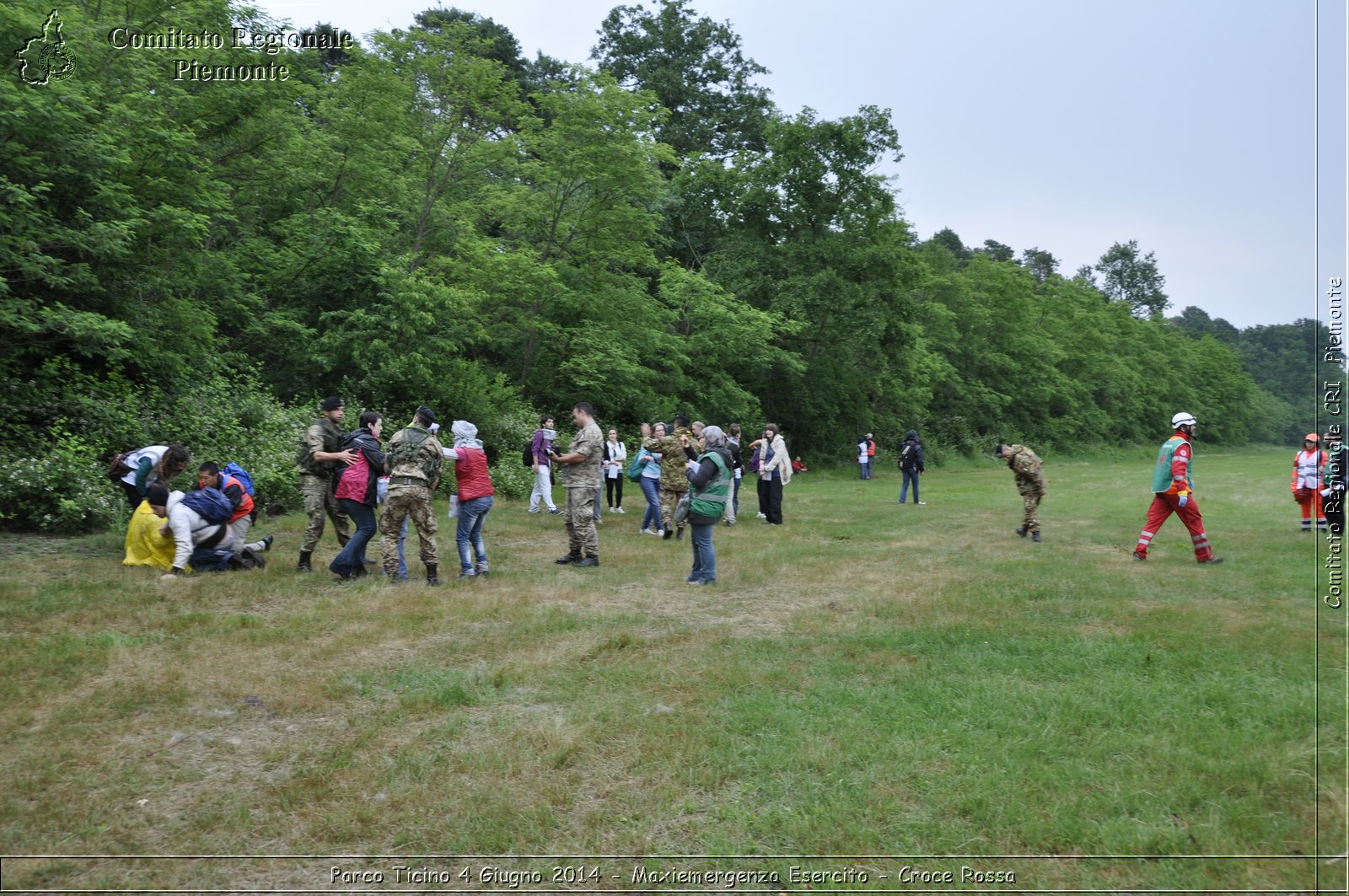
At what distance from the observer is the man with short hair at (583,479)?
410 inches

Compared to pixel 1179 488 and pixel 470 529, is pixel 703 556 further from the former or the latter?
pixel 1179 488

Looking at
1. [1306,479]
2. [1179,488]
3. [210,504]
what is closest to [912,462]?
[1306,479]

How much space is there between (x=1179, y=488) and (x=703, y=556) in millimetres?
6027

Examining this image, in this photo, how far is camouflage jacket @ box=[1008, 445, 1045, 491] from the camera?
13.4 meters

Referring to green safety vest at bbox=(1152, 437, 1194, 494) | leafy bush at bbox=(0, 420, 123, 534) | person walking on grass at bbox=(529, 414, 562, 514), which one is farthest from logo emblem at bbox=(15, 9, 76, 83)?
green safety vest at bbox=(1152, 437, 1194, 494)

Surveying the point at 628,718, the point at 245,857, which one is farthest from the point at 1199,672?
the point at 245,857

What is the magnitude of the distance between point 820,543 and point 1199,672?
289 inches

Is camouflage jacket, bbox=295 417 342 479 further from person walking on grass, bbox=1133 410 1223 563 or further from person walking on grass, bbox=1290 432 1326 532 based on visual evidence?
person walking on grass, bbox=1290 432 1326 532

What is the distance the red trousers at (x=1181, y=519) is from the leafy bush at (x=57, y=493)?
46.1ft

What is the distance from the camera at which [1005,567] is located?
A: 1077 cm

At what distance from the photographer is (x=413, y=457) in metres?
9.00

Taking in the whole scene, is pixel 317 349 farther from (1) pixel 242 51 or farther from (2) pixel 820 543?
(2) pixel 820 543

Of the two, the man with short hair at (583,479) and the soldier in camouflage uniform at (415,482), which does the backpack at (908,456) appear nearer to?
the man with short hair at (583,479)

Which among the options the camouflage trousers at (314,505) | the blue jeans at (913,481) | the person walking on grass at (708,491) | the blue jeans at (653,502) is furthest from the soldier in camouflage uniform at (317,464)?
the blue jeans at (913,481)
